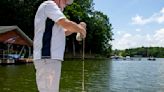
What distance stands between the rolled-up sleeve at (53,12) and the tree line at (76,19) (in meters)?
43.6

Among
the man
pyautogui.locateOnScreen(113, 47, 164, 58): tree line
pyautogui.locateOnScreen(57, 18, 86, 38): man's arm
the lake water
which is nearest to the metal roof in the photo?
the lake water

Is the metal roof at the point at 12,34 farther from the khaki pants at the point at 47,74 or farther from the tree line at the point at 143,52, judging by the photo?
the tree line at the point at 143,52

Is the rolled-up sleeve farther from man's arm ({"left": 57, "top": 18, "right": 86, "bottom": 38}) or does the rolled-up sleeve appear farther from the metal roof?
the metal roof

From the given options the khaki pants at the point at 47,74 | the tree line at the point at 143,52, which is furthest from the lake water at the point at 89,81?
the tree line at the point at 143,52

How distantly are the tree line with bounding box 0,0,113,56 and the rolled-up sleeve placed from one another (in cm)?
4363

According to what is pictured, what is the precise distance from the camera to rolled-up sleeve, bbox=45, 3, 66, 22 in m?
3.77

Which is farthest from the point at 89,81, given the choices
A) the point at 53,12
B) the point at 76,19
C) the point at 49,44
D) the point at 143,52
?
the point at 143,52

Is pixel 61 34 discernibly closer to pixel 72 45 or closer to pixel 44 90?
pixel 44 90

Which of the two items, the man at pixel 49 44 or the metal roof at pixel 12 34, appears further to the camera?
the metal roof at pixel 12 34

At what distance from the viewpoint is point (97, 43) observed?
92.7m

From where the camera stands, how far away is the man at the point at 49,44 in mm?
3820

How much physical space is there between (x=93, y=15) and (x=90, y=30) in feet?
30.6

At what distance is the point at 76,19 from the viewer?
248 feet

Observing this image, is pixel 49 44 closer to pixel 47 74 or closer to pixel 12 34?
pixel 47 74
